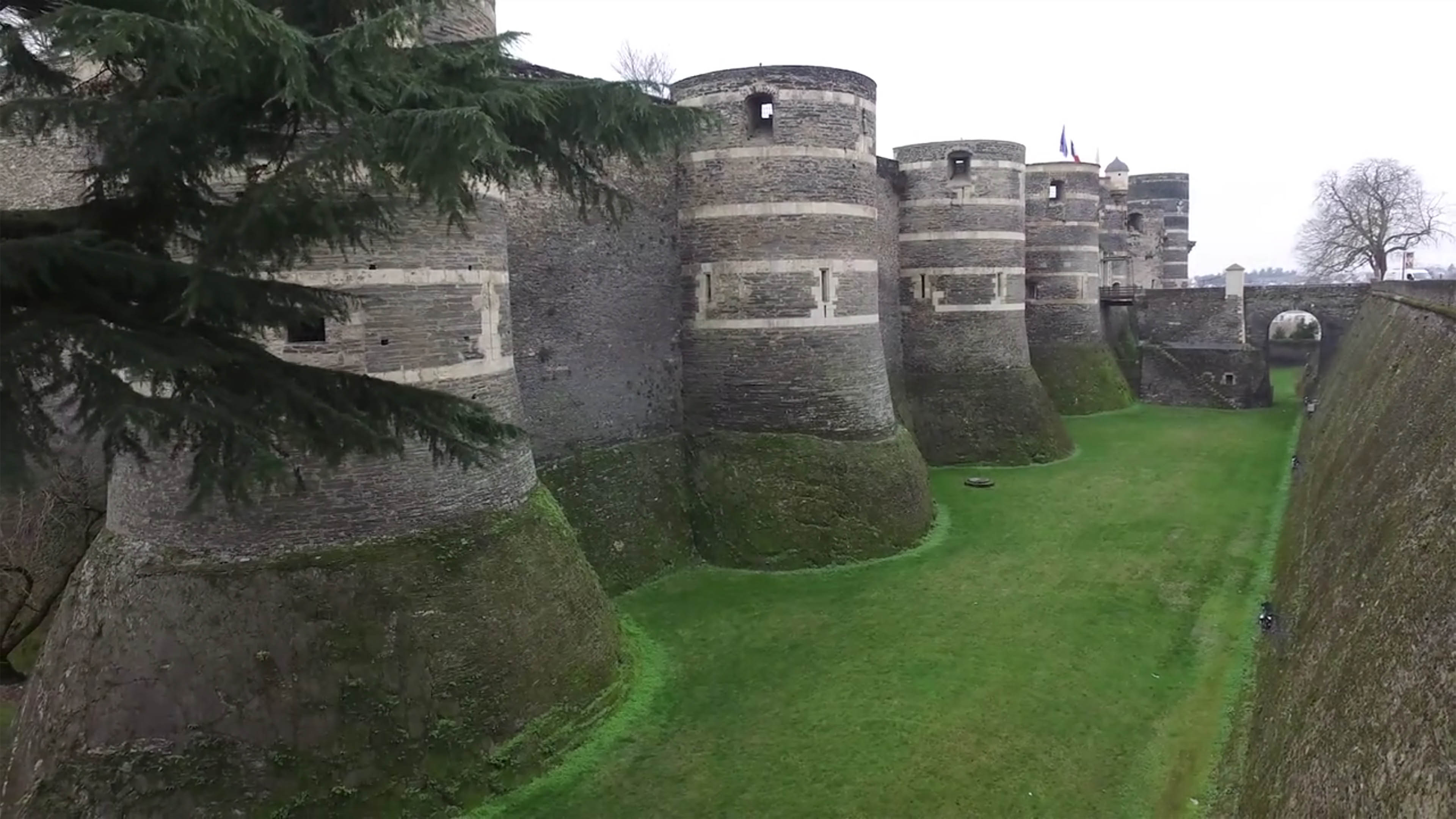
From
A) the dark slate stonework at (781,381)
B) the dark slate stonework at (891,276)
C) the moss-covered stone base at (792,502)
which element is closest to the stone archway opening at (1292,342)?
the dark slate stonework at (891,276)

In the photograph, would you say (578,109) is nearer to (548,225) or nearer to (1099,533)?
(548,225)

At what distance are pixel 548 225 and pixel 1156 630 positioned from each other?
12747 mm

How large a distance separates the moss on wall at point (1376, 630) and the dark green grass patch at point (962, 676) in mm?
1265

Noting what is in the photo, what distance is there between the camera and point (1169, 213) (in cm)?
5588

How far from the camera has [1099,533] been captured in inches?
799

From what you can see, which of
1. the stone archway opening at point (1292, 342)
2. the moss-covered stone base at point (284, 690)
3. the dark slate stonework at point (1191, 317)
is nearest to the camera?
the moss-covered stone base at point (284, 690)

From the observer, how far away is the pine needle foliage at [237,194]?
5625mm

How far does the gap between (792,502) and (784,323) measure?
369cm

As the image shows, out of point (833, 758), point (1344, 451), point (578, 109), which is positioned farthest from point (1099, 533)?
point (578, 109)

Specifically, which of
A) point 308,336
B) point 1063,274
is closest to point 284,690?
point 308,336

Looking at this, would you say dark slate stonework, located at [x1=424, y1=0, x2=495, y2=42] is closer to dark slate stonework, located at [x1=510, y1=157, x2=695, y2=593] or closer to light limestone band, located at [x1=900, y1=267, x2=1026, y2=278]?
dark slate stonework, located at [x1=510, y1=157, x2=695, y2=593]

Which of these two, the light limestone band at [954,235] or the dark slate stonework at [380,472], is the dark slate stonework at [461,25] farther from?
the light limestone band at [954,235]

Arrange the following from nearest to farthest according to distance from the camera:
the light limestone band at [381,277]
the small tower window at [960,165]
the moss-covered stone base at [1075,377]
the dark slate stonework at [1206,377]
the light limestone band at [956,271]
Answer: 1. the light limestone band at [381,277]
2. the small tower window at [960,165]
3. the light limestone band at [956,271]
4. the moss-covered stone base at [1075,377]
5. the dark slate stonework at [1206,377]

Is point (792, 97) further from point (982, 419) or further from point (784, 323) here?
point (982, 419)
